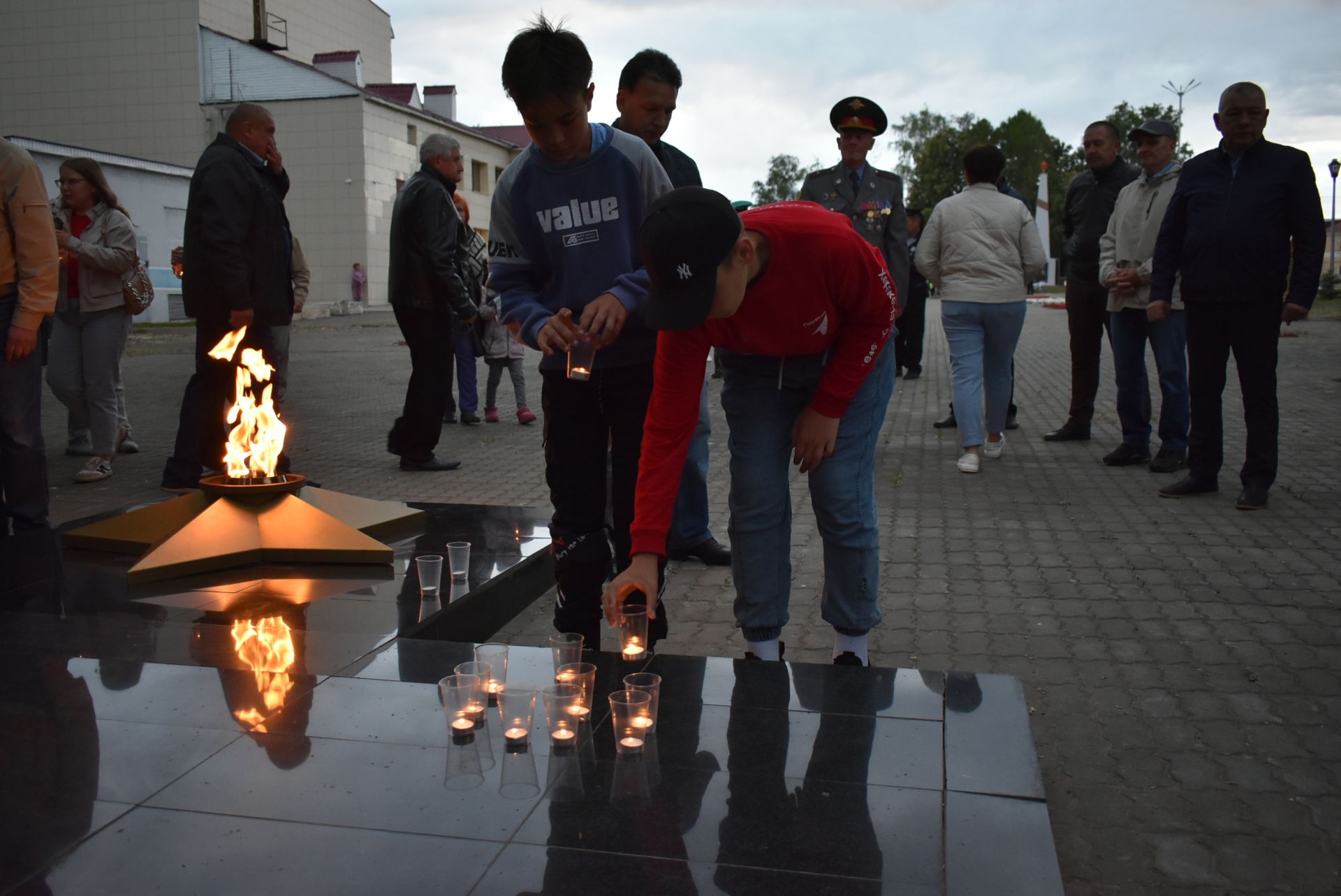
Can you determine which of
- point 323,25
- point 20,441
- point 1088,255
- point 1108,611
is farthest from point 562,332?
point 323,25

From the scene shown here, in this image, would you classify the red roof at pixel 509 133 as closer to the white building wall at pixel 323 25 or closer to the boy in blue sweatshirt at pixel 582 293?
the white building wall at pixel 323 25

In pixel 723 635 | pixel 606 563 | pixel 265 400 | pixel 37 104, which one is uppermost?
pixel 37 104

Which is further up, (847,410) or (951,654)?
(847,410)

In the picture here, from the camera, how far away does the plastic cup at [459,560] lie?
476 cm

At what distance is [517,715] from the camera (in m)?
2.91

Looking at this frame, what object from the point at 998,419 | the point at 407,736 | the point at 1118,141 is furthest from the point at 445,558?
the point at 1118,141

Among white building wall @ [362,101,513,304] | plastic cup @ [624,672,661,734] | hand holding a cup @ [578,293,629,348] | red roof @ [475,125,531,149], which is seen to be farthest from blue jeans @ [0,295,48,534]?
red roof @ [475,125,531,149]

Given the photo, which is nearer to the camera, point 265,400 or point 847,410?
point 847,410

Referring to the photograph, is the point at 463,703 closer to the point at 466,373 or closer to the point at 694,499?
the point at 694,499

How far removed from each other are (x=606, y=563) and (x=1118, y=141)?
7266 mm

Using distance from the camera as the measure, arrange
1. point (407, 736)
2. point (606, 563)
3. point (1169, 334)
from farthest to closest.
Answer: point (1169, 334) → point (606, 563) → point (407, 736)

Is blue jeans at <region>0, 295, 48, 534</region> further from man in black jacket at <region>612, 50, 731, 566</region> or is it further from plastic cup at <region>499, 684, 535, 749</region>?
plastic cup at <region>499, 684, 535, 749</region>

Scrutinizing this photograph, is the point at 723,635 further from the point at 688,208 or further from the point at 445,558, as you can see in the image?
the point at 688,208

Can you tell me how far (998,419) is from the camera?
29.0ft
